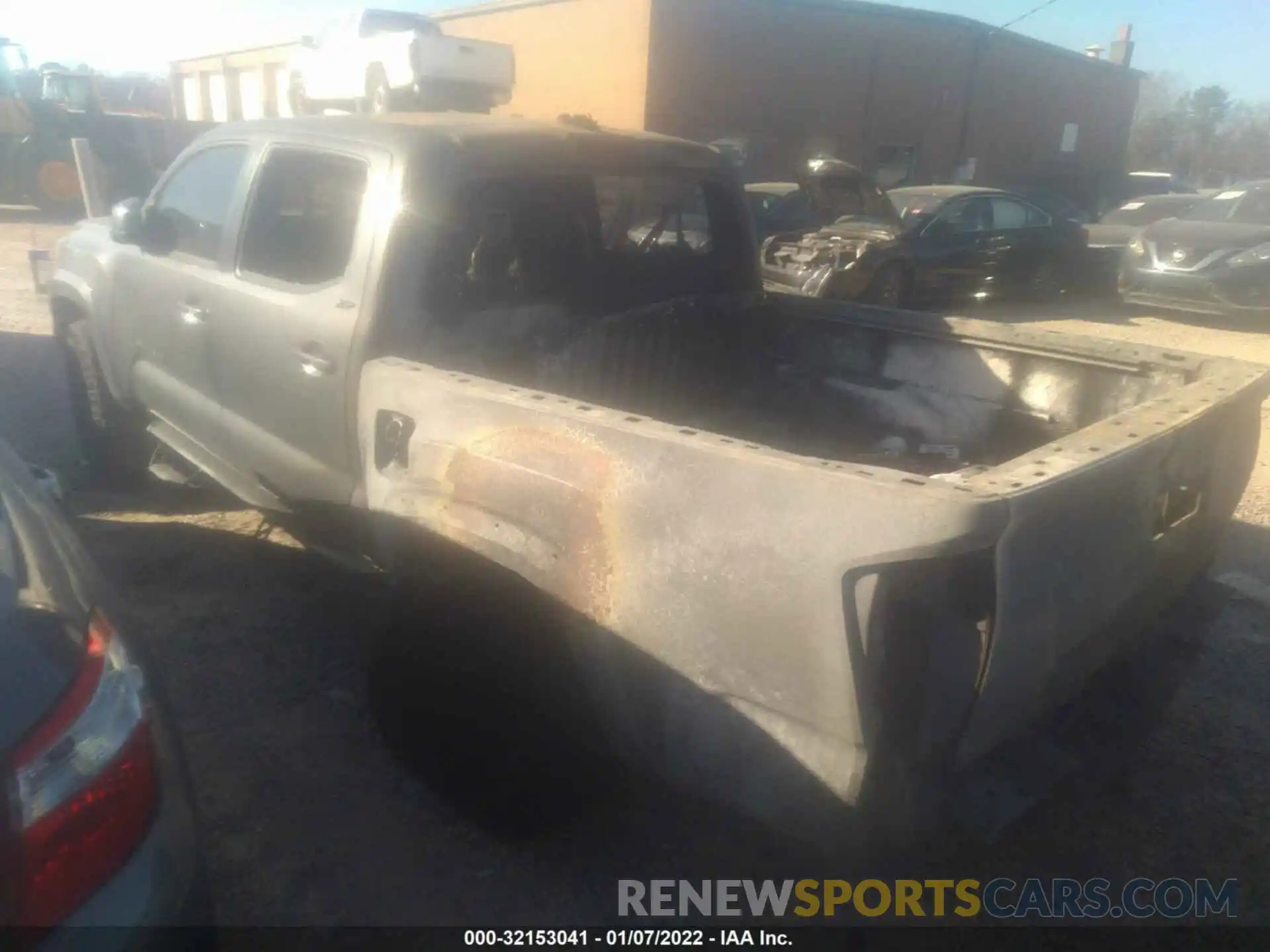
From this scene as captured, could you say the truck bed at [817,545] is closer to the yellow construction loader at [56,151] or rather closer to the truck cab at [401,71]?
the truck cab at [401,71]

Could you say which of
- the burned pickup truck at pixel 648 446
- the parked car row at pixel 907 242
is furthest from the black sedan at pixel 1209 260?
the burned pickup truck at pixel 648 446

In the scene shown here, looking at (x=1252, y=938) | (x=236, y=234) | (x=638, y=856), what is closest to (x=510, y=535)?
(x=638, y=856)

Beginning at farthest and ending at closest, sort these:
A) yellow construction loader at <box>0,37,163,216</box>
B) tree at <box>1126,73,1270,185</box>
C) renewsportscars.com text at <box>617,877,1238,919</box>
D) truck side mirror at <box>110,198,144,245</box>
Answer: tree at <box>1126,73,1270,185</box>
yellow construction loader at <box>0,37,163,216</box>
truck side mirror at <box>110,198,144,245</box>
renewsportscars.com text at <box>617,877,1238,919</box>

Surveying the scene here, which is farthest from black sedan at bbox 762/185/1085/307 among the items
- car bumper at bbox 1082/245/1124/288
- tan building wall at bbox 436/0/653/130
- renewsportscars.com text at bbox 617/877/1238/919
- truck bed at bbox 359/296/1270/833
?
tan building wall at bbox 436/0/653/130

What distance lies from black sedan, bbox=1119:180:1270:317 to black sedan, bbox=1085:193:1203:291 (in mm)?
664

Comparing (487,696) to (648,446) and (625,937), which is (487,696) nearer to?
(625,937)

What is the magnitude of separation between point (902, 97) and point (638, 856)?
77.0ft

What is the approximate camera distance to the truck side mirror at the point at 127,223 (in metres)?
3.90

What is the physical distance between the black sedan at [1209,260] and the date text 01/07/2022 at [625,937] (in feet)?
35.3

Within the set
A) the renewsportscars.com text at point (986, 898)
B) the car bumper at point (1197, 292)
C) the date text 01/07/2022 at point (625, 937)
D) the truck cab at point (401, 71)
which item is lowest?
the date text 01/07/2022 at point (625, 937)

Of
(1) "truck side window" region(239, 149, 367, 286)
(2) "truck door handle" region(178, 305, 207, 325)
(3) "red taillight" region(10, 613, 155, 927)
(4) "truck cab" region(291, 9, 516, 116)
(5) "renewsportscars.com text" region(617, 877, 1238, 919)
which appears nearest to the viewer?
(3) "red taillight" region(10, 613, 155, 927)

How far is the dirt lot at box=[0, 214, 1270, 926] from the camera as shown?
249 cm

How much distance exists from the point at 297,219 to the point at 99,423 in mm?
1991

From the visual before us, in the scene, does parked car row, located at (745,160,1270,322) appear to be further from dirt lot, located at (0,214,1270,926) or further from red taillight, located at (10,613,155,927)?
red taillight, located at (10,613,155,927)
